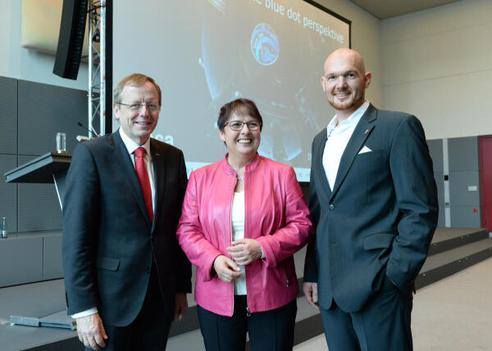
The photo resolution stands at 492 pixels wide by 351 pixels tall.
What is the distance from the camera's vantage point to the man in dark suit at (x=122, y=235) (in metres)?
1.42

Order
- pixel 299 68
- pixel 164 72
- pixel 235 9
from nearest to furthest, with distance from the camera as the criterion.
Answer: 1. pixel 164 72
2. pixel 235 9
3. pixel 299 68

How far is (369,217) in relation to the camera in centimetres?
148

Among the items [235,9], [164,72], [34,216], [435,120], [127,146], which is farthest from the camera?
[435,120]

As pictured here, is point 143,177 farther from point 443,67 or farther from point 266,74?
point 443,67

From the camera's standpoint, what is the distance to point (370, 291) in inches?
56.5

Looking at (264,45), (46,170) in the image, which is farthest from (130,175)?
(264,45)

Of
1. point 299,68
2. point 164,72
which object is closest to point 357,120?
point 164,72

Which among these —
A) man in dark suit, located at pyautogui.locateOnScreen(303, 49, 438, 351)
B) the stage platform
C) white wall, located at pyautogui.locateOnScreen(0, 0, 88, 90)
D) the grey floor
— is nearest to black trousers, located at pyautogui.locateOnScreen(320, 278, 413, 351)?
man in dark suit, located at pyautogui.locateOnScreen(303, 49, 438, 351)

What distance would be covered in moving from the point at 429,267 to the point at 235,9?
3.75 meters

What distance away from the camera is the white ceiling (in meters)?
9.62

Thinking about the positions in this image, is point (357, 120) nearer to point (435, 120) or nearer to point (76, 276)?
point (76, 276)

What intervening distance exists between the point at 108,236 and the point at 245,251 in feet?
1.48

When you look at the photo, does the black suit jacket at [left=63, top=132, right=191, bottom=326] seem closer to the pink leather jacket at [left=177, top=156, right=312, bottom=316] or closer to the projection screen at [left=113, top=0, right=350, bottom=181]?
the pink leather jacket at [left=177, top=156, right=312, bottom=316]

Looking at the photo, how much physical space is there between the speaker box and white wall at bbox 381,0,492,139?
833 cm
